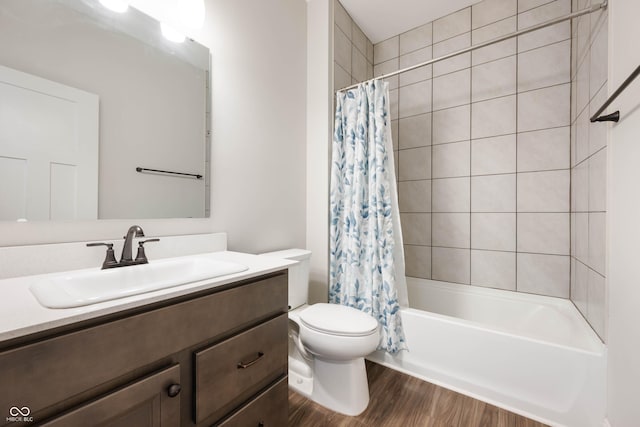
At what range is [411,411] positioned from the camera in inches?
54.5

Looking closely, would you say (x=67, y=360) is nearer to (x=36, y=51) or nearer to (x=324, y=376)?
(x=36, y=51)

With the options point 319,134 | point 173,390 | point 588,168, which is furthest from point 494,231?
point 173,390

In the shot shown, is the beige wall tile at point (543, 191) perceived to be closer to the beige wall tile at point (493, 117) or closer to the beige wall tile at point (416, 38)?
the beige wall tile at point (493, 117)

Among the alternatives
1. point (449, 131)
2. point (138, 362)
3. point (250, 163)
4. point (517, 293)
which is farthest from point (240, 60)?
point (517, 293)

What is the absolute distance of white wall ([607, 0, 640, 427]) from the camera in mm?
924

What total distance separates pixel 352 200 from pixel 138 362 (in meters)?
1.45

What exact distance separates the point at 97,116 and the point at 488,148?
2413 millimetres

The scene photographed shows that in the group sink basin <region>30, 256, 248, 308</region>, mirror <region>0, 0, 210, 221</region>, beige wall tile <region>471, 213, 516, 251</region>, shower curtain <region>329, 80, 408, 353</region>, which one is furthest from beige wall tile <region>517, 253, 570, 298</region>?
mirror <region>0, 0, 210, 221</region>

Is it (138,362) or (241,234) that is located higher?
(241,234)

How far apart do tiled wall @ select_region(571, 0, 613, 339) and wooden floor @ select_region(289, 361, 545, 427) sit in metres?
0.65

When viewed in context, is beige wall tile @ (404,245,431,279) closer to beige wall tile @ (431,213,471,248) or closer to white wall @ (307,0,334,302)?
beige wall tile @ (431,213,471,248)

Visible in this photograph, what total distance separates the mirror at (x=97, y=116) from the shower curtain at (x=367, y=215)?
3.00ft

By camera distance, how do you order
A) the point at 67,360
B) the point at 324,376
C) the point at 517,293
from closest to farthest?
the point at 67,360
the point at 324,376
the point at 517,293

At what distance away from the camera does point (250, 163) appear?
165 cm
